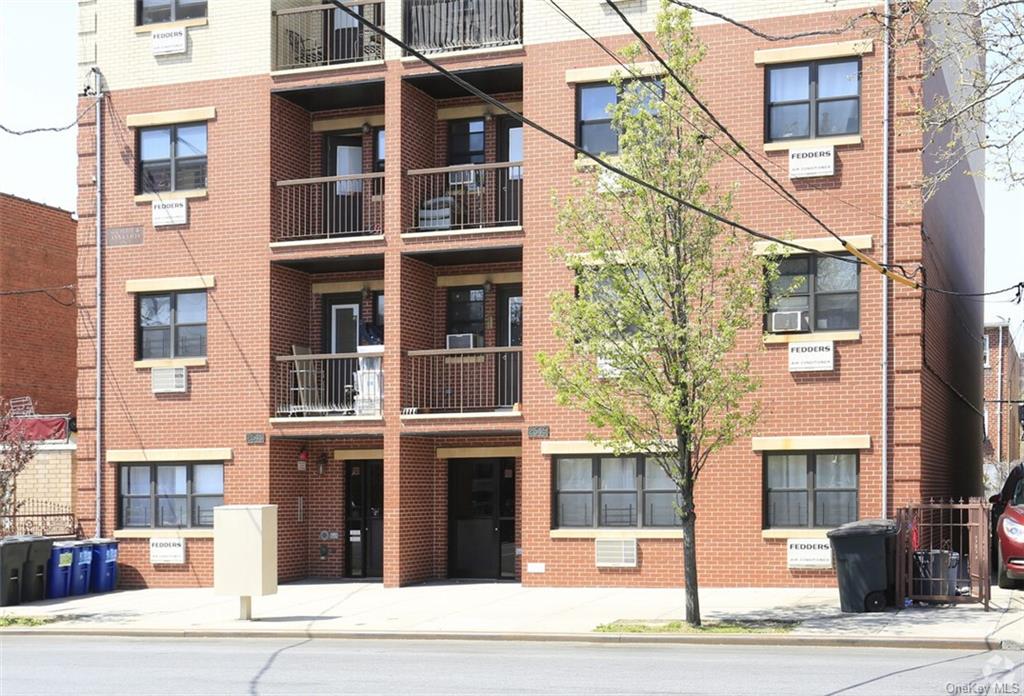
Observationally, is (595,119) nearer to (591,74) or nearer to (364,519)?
(591,74)

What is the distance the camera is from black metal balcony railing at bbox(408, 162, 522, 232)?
2470 centimetres

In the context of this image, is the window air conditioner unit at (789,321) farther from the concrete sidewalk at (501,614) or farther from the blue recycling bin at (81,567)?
the blue recycling bin at (81,567)

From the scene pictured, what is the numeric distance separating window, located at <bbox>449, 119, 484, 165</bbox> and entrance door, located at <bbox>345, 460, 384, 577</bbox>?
604 cm

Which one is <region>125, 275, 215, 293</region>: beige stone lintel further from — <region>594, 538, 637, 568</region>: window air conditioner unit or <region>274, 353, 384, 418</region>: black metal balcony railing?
<region>594, 538, 637, 568</region>: window air conditioner unit

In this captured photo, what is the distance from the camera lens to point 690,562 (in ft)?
57.6

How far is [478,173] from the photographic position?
82.4ft

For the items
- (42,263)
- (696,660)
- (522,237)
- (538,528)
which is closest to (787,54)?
(522,237)

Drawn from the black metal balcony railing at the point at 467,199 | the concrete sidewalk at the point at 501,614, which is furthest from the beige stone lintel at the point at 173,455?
the black metal balcony railing at the point at 467,199

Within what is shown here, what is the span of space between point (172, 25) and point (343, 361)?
7.22 m

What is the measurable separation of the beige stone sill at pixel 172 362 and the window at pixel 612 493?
7161mm

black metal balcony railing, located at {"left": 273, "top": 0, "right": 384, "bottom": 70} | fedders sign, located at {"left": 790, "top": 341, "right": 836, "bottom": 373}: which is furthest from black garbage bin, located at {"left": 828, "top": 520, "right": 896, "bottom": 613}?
black metal balcony railing, located at {"left": 273, "top": 0, "right": 384, "bottom": 70}

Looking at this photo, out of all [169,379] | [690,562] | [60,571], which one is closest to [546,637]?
[690,562]

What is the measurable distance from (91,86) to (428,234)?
7.77 metres

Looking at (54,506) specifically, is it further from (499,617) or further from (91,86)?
(499,617)
